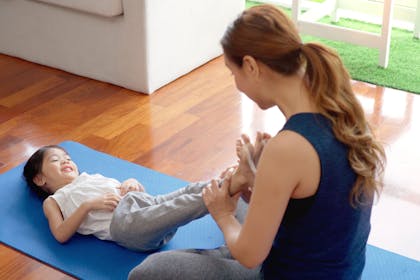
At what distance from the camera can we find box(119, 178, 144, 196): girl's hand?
83.8 inches

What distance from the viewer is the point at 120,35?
9.70 ft

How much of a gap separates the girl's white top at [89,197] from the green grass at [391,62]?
4.82 feet

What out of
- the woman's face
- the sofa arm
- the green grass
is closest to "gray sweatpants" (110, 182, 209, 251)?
the woman's face

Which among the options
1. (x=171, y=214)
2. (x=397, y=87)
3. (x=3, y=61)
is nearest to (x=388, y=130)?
(x=397, y=87)

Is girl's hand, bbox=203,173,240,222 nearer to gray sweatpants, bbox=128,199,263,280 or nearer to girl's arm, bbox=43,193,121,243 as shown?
gray sweatpants, bbox=128,199,263,280

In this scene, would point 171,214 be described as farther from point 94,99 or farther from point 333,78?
point 94,99

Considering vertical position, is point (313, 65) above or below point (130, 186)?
above

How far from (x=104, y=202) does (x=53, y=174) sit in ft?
0.90

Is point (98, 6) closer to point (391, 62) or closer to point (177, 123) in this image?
point (177, 123)

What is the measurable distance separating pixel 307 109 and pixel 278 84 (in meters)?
0.08

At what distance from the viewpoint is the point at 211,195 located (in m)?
1.54

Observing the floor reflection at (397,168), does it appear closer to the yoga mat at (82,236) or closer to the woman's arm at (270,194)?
the yoga mat at (82,236)

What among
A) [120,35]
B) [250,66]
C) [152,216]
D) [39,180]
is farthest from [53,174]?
[250,66]

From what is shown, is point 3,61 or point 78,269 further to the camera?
point 3,61
